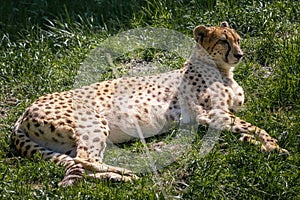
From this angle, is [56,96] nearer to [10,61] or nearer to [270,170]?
[10,61]

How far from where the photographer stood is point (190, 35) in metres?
7.40

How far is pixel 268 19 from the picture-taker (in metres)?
7.45

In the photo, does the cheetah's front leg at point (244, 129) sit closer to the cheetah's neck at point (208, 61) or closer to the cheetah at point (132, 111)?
the cheetah at point (132, 111)

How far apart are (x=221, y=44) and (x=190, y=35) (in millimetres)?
955

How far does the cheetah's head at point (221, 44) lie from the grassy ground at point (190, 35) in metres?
0.35

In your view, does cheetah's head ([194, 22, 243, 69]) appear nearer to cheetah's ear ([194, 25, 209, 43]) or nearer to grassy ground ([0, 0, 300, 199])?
cheetah's ear ([194, 25, 209, 43])

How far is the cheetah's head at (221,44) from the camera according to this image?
6453 mm

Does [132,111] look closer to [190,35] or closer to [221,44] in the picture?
[221,44]

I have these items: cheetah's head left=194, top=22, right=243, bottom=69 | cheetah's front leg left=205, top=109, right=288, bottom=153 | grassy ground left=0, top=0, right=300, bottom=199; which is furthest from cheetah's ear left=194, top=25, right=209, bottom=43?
cheetah's front leg left=205, top=109, right=288, bottom=153

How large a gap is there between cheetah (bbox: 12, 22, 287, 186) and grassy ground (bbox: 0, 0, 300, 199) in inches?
5.0

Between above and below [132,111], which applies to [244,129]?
above

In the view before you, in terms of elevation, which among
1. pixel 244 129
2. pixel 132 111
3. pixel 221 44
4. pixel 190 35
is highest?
pixel 221 44

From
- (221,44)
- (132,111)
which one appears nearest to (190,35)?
(221,44)

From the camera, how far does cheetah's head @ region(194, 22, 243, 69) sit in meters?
6.45
